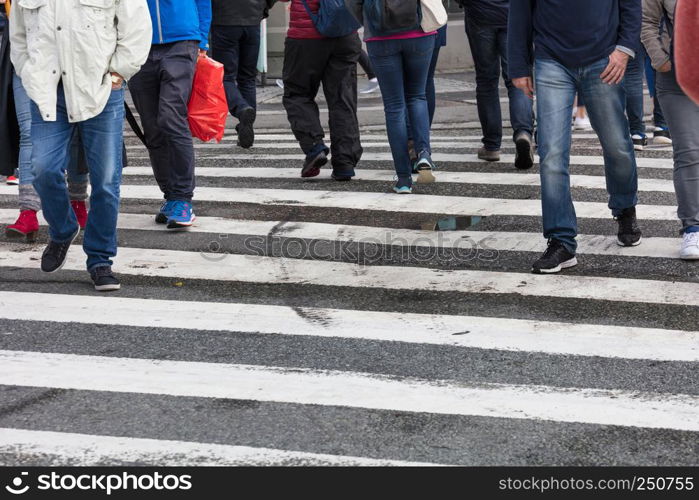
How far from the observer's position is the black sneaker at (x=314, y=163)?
9203mm

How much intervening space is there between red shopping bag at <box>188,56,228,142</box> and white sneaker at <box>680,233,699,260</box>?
2907 millimetres

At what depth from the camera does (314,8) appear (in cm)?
878

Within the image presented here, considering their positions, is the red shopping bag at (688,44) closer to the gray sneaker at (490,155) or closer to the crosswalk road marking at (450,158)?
the crosswalk road marking at (450,158)

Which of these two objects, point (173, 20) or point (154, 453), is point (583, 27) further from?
point (154, 453)

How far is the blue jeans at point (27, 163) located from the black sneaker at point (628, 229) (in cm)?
308

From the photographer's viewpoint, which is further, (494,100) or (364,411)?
(494,100)

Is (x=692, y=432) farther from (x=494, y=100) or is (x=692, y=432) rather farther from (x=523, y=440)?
(x=494, y=100)

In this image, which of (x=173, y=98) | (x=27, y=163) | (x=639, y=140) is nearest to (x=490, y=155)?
(x=639, y=140)

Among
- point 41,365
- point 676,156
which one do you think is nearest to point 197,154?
point 676,156

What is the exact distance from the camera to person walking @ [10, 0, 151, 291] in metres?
6.00

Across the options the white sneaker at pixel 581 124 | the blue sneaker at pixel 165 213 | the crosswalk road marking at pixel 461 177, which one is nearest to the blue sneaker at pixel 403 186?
the crosswalk road marking at pixel 461 177

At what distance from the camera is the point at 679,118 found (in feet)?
21.2

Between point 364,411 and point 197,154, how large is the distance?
7.09m
